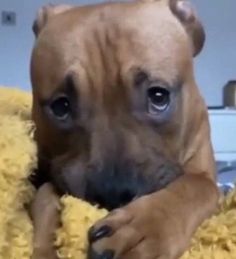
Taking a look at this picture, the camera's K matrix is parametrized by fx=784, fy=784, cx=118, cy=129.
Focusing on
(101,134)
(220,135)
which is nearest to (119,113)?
(101,134)

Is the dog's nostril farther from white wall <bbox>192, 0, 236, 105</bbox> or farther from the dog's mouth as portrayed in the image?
white wall <bbox>192, 0, 236, 105</bbox>

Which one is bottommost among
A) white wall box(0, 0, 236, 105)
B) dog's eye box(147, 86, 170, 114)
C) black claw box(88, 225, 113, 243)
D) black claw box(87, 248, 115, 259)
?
white wall box(0, 0, 236, 105)

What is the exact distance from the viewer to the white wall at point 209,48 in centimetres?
380

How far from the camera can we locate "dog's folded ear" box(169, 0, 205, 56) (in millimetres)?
1212

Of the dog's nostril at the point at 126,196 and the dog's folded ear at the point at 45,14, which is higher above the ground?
the dog's folded ear at the point at 45,14

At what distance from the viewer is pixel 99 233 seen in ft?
2.57

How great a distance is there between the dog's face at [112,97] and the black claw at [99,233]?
0.13 meters

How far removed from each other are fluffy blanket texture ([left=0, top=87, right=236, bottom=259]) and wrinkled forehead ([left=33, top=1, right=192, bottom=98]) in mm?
138

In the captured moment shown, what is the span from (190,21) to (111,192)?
0.41 metres

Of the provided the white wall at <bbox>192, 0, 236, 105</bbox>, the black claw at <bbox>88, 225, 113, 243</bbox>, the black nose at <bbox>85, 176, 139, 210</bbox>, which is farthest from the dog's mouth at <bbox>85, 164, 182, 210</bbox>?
the white wall at <bbox>192, 0, 236, 105</bbox>

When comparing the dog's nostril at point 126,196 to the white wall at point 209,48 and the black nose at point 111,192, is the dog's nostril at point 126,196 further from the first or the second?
the white wall at point 209,48

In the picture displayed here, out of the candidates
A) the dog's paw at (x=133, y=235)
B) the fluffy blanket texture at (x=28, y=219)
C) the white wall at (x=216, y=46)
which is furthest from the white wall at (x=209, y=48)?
the dog's paw at (x=133, y=235)

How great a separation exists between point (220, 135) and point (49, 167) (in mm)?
1770

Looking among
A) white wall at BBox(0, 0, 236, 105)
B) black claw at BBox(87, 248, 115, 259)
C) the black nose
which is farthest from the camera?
white wall at BBox(0, 0, 236, 105)
